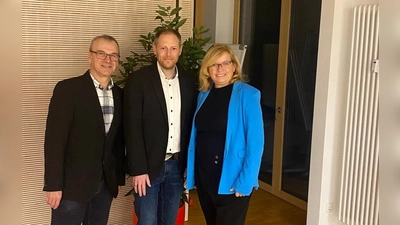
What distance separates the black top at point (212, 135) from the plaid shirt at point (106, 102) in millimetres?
444

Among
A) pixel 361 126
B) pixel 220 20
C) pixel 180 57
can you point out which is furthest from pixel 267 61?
pixel 361 126

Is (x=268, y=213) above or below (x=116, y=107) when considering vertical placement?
below

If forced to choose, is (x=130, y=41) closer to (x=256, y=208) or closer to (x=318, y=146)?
(x=318, y=146)

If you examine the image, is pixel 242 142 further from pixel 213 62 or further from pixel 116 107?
pixel 116 107

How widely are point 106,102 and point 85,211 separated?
58 centimetres

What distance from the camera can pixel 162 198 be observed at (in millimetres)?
2230

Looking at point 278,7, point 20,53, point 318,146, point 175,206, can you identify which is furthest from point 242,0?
point 175,206

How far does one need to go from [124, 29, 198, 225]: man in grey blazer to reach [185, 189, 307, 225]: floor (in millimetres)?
1357

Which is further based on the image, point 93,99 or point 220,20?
point 220,20

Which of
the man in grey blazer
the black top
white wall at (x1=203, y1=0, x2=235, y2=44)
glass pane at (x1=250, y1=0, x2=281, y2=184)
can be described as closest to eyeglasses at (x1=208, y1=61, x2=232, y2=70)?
the black top

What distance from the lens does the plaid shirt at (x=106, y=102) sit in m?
1.94

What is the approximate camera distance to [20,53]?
8.68ft

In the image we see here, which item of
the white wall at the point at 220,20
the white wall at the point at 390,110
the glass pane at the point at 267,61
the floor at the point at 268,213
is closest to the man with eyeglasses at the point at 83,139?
the floor at the point at 268,213

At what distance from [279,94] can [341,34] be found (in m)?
1.42
